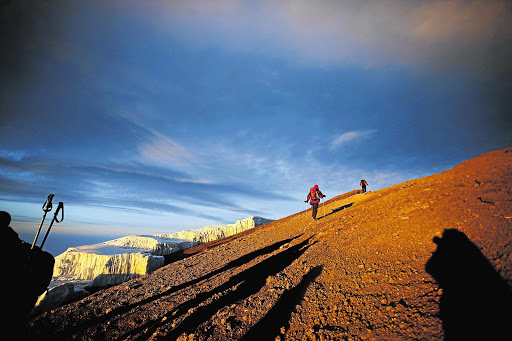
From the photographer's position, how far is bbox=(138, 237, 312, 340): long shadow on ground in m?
5.18

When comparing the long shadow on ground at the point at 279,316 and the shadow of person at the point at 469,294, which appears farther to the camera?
the long shadow on ground at the point at 279,316

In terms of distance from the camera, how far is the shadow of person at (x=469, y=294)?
280 cm

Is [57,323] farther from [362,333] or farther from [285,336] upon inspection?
[362,333]

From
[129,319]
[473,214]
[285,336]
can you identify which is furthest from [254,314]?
[473,214]

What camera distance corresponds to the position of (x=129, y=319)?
21.7 ft

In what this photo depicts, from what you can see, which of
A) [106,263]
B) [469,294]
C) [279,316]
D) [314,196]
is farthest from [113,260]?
[469,294]

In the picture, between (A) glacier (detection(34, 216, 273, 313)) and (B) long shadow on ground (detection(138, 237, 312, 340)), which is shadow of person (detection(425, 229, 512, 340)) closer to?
(B) long shadow on ground (detection(138, 237, 312, 340))

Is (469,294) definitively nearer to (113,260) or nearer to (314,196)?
(314,196)

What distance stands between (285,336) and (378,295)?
7.08ft

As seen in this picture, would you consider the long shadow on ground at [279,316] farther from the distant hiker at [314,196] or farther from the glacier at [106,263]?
the glacier at [106,263]

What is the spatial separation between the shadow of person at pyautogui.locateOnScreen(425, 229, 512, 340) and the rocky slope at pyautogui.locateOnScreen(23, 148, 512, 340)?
0.01 meters

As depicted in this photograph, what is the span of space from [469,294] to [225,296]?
580 cm

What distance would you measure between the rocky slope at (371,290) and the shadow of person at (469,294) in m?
0.01

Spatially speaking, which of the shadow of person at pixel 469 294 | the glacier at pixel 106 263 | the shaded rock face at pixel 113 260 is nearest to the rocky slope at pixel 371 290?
the shadow of person at pixel 469 294
